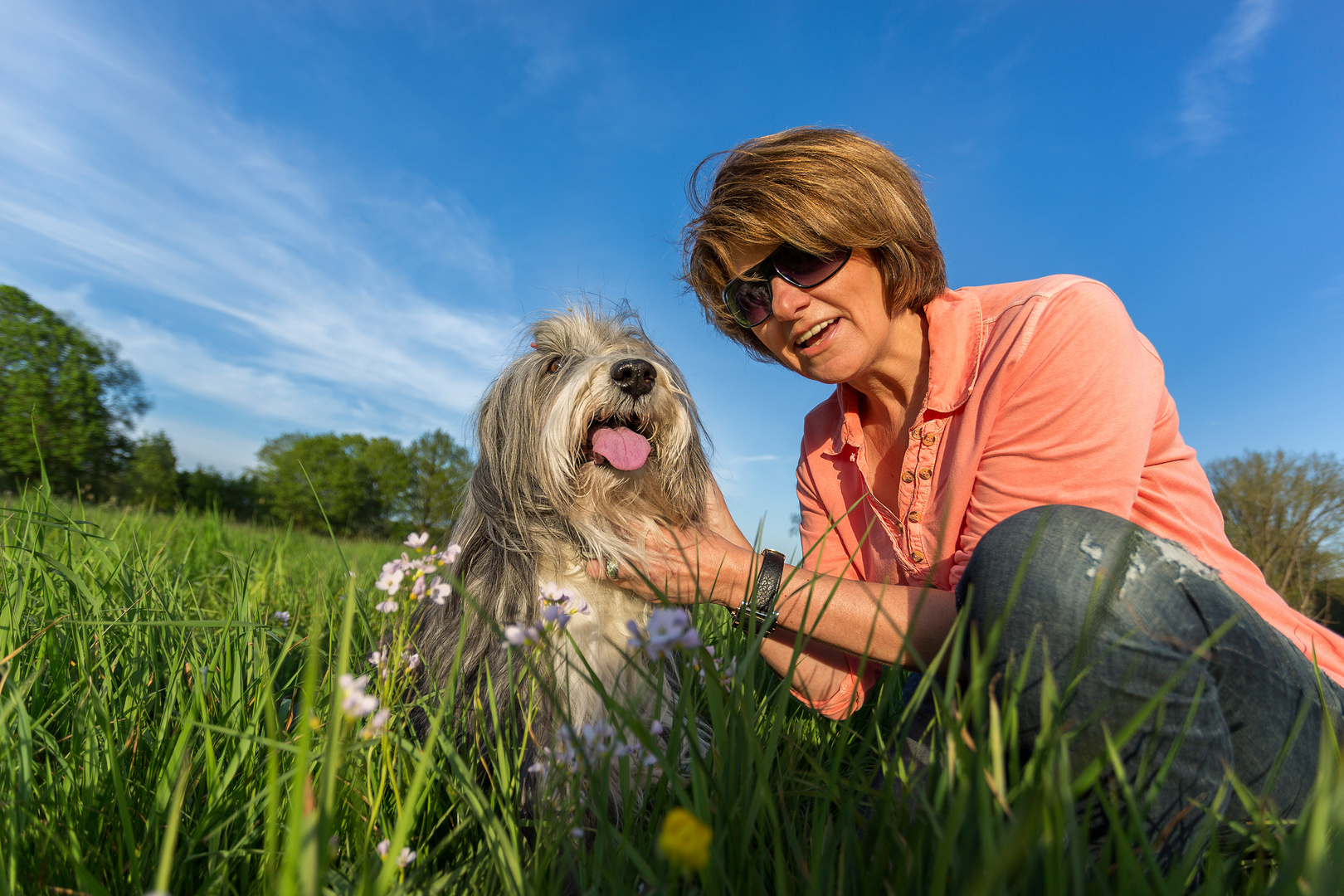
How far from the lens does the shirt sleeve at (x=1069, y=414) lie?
212cm

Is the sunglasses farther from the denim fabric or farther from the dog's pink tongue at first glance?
the denim fabric

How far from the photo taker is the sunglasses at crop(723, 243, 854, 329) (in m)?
2.83

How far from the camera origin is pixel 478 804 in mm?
1139

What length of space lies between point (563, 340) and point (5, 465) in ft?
134

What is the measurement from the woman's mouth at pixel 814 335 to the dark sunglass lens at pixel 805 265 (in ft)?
0.57

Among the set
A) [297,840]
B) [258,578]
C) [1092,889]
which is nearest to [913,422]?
[1092,889]

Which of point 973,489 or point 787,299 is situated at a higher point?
point 787,299

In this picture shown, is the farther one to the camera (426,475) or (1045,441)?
(426,475)

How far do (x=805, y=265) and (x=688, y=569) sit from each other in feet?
4.73

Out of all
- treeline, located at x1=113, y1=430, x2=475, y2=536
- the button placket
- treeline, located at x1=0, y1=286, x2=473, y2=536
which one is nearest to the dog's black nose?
the button placket

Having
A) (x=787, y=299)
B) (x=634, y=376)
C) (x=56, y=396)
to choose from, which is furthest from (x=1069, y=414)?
(x=56, y=396)

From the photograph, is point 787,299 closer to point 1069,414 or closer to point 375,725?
point 1069,414

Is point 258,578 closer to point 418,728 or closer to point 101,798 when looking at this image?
point 418,728

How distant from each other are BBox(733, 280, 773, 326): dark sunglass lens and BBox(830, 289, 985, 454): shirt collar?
713 millimetres
